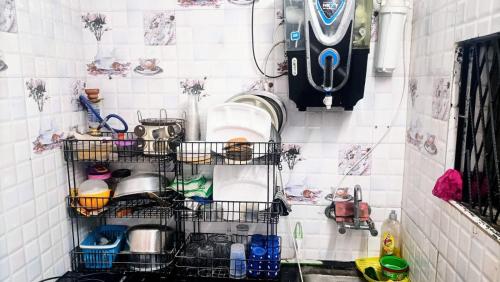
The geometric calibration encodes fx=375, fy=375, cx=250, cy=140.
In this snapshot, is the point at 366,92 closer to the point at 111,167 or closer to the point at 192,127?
the point at 192,127

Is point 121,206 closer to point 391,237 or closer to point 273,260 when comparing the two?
point 273,260

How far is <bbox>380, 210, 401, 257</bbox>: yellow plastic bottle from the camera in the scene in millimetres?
1522

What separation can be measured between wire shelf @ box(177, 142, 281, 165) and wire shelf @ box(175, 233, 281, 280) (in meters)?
0.37

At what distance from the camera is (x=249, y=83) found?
157cm

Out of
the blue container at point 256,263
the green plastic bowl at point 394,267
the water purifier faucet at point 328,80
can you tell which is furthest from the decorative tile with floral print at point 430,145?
the blue container at point 256,263

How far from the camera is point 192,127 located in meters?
1.50

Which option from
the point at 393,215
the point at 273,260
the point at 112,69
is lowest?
the point at 273,260

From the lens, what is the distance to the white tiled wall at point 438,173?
3.11ft

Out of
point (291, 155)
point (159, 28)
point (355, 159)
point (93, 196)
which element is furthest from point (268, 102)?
point (93, 196)

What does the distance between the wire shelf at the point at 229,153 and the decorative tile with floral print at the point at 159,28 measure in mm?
A: 482

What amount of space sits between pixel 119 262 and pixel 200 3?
1098 millimetres

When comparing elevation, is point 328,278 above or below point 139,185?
below

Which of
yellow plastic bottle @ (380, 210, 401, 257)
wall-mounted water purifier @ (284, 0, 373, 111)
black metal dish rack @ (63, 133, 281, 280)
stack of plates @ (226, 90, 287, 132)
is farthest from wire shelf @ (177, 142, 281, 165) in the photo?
yellow plastic bottle @ (380, 210, 401, 257)

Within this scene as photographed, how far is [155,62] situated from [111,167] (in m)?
0.50
